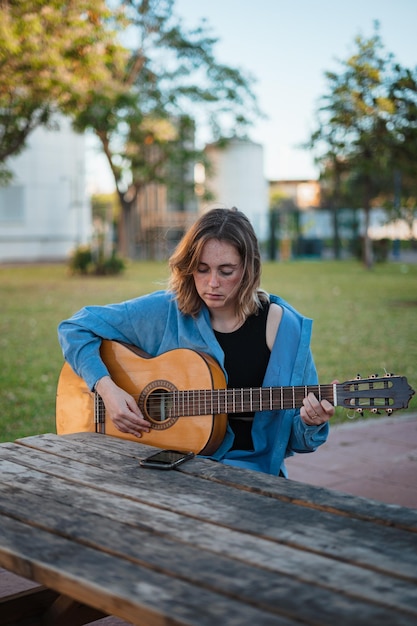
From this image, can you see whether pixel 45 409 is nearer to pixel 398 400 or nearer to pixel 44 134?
pixel 398 400

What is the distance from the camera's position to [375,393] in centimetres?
277

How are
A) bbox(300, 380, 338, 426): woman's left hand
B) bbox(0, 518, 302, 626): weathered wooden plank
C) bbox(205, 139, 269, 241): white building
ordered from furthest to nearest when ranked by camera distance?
1. bbox(205, 139, 269, 241): white building
2. bbox(300, 380, 338, 426): woman's left hand
3. bbox(0, 518, 302, 626): weathered wooden plank

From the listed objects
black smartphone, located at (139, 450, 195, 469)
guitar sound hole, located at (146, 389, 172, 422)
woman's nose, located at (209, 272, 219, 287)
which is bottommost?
black smartphone, located at (139, 450, 195, 469)

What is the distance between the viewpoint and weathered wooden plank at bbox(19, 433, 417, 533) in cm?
214

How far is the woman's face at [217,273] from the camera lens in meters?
3.42

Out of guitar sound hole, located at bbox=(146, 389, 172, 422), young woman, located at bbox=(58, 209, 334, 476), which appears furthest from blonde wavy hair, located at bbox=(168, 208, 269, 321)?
guitar sound hole, located at bbox=(146, 389, 172, 422)

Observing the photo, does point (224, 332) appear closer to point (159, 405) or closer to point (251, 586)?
point (159, 405)

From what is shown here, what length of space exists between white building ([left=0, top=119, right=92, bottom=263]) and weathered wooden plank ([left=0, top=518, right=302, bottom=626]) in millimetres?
31080

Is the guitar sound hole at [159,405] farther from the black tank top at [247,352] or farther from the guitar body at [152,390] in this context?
the black tank top at [247,352]

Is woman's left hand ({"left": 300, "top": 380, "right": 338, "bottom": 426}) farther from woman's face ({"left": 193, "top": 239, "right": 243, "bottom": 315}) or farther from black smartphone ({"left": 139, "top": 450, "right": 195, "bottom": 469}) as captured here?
woman's face ({"left": 193, "top": 239, "right": 243, "bottom": 315})

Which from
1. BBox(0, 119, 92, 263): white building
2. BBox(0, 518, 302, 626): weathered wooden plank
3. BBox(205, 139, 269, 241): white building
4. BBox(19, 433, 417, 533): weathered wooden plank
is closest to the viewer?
BBox(0, 518, 302, 626): weathered wooden plank

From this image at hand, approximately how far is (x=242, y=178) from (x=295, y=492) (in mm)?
40782

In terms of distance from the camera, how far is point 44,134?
33.7m

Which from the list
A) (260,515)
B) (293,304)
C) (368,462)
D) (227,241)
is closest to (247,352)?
(227,241)
